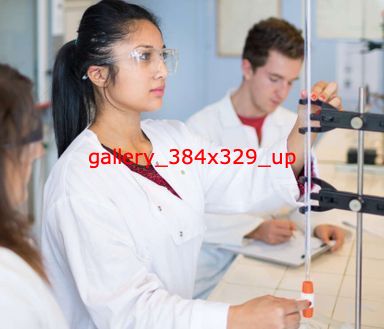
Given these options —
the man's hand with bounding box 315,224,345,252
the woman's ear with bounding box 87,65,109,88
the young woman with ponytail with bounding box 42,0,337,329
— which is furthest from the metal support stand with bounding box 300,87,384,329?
the man's hand with bounding box 315,224,345,252

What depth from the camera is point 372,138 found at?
9.70 ft

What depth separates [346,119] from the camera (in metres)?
1.07

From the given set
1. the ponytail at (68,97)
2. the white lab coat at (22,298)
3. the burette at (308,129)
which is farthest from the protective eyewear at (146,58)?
the white lab coat at (22,298)

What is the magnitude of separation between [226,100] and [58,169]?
1193mm

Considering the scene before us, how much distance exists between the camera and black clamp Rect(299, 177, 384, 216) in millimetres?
1067

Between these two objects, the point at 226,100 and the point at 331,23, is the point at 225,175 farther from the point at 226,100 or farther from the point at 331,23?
the point at 331,23

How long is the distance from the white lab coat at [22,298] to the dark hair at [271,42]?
4.98ft

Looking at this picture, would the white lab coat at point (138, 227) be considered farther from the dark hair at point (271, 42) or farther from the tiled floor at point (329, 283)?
the dark hair at point (271, 42)

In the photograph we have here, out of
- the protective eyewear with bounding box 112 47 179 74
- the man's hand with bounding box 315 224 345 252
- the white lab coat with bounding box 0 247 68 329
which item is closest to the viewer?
the white lab coat with bounding box 0 247 68 329

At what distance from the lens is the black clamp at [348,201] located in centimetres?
107

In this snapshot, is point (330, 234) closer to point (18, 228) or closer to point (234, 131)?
point (234, 131)

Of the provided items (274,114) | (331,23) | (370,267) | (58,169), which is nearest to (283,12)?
(331,23)

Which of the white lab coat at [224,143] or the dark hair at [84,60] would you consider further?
the white lab coat at [224,143]

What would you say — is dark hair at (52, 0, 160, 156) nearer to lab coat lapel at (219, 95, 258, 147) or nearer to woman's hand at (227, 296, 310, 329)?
woman's hand at (227, 296, 310, 329)
